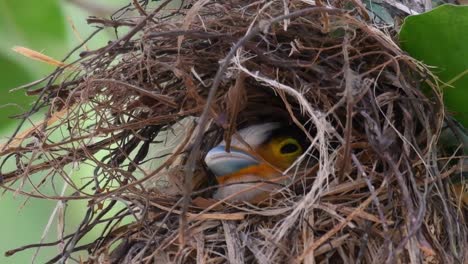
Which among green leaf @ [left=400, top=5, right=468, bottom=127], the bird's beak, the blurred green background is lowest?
green leaf @ [left=400, top=5, right=468, bottom=127]

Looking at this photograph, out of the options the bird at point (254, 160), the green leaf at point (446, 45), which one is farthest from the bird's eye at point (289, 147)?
the green leaf at point (446, 45)

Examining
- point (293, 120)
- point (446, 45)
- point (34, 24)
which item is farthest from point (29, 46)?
point (446, 45)

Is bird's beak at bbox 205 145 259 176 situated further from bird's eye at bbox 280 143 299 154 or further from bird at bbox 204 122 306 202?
bird's eye at bbox 280 143 299 154

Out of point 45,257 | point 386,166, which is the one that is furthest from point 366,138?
point 45,257

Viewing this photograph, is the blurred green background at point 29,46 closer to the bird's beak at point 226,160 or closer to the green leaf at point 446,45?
the bird's beak at point 226,160

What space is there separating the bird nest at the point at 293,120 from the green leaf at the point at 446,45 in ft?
0.08

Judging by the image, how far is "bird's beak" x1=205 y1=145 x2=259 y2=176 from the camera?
1418 mm

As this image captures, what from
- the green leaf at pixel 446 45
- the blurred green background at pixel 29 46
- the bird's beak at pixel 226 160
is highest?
the blurred green background at pixel 29 46

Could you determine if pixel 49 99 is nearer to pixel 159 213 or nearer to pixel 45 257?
pixel 159 213

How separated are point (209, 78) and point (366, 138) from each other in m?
0.28

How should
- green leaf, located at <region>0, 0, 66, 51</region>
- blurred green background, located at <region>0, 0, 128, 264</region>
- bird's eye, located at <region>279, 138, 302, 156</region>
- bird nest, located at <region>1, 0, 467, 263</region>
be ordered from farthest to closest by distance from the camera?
green leaf, located at <region>0, 0, 66, 51</region> < blurred green background, located at <region>0, 0, 128, 264</region> < bird's eye, located at <region>279, 138, 302, 156</region> < bird nest, located at <region>1, 0, 467, 263</region>

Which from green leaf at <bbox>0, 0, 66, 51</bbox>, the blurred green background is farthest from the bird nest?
green leaf at <bbox>0, 0, 66, 51</bbox>

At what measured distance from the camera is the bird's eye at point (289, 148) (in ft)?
5.20

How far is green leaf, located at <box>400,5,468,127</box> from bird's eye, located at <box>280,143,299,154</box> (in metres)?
0.39
